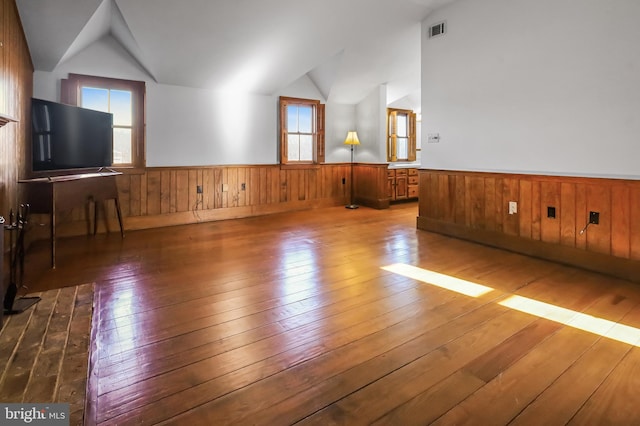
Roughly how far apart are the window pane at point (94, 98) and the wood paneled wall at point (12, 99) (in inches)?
26.6

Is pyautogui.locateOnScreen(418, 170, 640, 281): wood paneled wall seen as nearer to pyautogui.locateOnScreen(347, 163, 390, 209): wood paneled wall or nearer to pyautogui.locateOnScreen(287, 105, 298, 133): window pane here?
pyautogui.locateOnScreen(347, 163, 390, 209): wood paneled wall

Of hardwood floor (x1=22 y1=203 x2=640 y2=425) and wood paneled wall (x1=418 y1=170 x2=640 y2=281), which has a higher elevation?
wood paneled wall (x1=418 y1=170 x2=640 y2=281)

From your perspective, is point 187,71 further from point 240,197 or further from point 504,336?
point 504,336

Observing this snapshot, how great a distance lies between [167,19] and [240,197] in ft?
8.72

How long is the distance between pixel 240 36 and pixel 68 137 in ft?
7.15

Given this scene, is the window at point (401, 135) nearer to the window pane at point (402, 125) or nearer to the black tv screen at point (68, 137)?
the window pane at point (402, 125)

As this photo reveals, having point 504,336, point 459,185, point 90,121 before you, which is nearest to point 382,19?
point 459,185

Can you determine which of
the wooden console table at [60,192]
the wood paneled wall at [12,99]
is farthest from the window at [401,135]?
the wood paneled wall at [12,99]

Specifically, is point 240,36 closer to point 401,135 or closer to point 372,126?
point 372,126

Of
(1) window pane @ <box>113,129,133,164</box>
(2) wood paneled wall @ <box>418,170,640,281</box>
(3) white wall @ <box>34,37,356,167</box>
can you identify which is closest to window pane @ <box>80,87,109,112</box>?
(3) white wall @ <box>34,37,356,167</box>

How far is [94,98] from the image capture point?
15.2 ft

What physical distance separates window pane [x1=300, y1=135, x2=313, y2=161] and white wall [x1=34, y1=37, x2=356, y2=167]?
1.80 feet

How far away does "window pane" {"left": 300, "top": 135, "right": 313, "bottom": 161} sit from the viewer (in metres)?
6.60

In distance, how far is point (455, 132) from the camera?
4.33m
